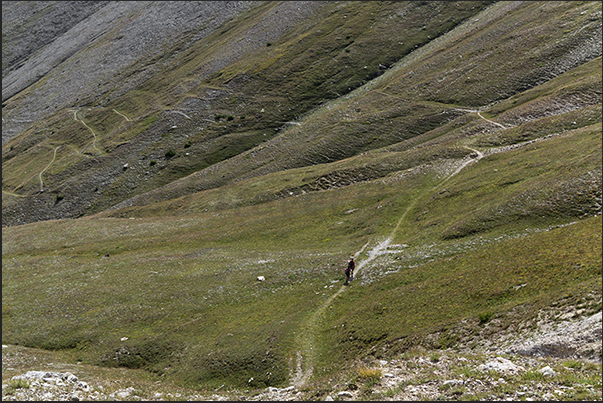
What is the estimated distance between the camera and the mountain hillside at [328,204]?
3553 cm

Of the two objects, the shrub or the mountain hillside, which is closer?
the shrub

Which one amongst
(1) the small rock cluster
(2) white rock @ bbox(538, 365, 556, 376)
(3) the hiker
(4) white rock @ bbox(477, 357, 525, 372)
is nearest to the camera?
(2) white rock @ bbox(538, 365, 556, 376)

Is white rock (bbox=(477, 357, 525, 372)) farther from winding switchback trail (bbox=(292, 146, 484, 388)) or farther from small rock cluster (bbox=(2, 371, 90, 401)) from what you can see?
small rock cluster (bbox=(2, 371, 90, 401))

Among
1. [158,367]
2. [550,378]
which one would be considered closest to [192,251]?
[158,367]

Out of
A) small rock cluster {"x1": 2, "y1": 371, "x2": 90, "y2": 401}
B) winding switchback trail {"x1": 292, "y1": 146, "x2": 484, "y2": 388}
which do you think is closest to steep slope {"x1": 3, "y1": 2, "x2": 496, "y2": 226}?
winding switchback trail {"x1": 292, "y1": 146, "x2": 484, "y2": 388}

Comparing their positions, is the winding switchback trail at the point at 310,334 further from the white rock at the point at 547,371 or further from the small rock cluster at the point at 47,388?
the white rock at the point at 547,371

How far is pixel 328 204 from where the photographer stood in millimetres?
77312

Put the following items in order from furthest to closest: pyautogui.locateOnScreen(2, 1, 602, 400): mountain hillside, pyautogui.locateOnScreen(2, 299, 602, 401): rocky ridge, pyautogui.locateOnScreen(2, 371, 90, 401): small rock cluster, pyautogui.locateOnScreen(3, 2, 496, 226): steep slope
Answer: pyautogui.locateOnScreen(3, 2, 496, 226): steep slope < pyautogui.locateOnScreen(2, 1, 602, 400): mountain hillside < pyautogui.locateOnScreen(2, 371, 90, 401): small rock cluster < pyautogui.locateOnScreen(2, 299, 602, 401): rocky ridge

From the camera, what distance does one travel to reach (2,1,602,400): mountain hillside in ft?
117

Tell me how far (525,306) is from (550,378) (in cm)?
889

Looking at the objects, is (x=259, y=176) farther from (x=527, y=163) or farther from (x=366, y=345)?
(x=366, y=345)

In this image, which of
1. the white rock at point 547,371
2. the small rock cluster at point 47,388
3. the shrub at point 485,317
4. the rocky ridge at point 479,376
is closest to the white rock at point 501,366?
the rocky ridge at point 479,376

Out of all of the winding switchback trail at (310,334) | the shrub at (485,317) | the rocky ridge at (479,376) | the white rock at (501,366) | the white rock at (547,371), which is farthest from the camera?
the winding switchback trail at (310,334)

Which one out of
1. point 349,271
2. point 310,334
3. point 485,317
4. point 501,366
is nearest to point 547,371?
point 501,366
